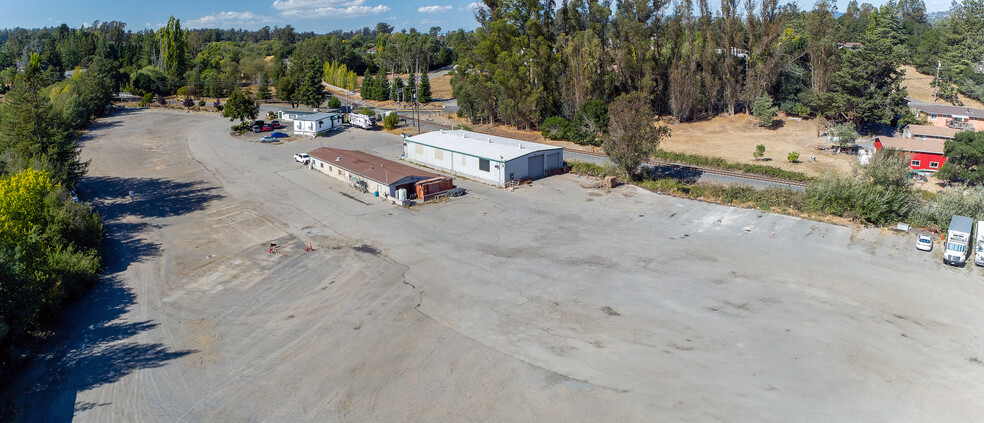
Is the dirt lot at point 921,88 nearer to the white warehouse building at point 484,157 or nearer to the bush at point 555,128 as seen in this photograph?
the bush at point 555,128

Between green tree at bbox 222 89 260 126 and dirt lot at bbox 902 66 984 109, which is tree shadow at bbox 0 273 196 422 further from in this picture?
dirt lot at bbox 902 66 984 109

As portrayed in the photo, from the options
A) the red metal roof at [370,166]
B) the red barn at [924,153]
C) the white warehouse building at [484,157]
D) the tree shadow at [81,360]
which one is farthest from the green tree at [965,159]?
the tree shadow at [81,360]

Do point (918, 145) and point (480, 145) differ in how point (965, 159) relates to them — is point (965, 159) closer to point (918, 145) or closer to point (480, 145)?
point (918, 145)

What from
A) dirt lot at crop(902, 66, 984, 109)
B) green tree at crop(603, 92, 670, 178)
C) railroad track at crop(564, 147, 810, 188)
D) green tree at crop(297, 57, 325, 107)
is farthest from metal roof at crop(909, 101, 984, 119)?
green tree at crop(297, 57, 325, 107)

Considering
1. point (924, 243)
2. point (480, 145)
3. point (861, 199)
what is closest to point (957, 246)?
point (924, 243)

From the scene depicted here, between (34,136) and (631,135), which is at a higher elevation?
(34,136)

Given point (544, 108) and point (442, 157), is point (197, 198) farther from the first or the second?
point (544, 108)

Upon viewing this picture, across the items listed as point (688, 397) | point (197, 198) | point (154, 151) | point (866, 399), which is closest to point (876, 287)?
point (866, 399)
